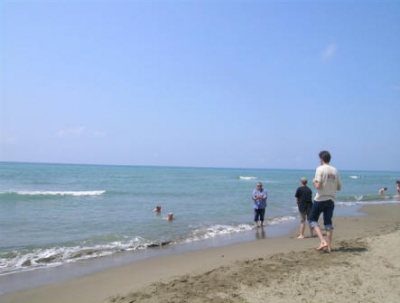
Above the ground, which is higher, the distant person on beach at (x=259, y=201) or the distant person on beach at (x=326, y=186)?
the distant person on beach at (x=326, y=186)

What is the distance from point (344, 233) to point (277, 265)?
5941mm

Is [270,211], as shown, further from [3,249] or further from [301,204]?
[3,249]

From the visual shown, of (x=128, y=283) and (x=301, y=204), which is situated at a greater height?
(x=301, y=204)

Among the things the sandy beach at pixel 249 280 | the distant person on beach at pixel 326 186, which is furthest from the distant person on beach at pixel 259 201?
the distant person on beach at pixel 326 186

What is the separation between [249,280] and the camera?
16.7 ft

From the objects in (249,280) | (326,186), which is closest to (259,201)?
(326,186)

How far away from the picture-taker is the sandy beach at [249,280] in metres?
4.49

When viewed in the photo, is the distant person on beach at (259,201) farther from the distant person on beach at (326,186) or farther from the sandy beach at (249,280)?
the distant person on beach at (326,186)

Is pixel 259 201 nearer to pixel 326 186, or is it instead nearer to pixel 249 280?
pixel 326 186

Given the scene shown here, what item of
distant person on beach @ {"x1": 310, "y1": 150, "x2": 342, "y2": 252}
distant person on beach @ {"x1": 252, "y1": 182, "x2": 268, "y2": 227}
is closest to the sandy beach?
distant person on beach @ {"x1": 310, "y1": 150, "x2": 342, "y2": 252}

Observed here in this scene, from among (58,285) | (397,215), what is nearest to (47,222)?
(58,285)

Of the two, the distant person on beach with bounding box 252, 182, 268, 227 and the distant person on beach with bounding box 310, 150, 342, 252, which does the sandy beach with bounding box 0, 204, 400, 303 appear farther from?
the distant person on beach with bounding box 252, 182, 268, 227

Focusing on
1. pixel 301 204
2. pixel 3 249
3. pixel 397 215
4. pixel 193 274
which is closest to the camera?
pixel 193 274

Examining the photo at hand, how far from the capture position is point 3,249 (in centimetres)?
873
